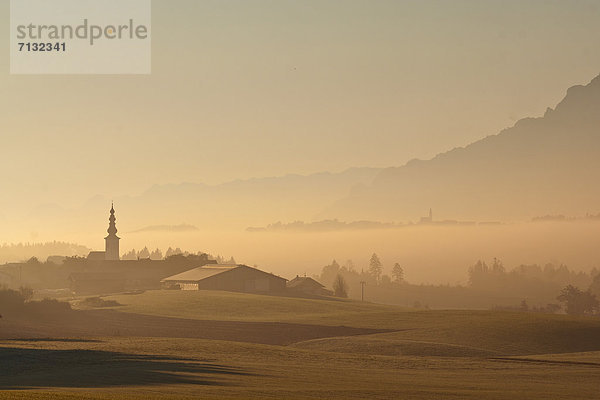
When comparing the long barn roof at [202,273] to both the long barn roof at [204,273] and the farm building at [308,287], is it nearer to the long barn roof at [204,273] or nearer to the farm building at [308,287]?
the long barn roof at [204,273]

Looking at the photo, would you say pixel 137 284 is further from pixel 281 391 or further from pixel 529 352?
pixel 281 391

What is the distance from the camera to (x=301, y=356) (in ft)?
210

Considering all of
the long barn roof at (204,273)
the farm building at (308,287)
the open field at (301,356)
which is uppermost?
the long barn roof at (204,273)

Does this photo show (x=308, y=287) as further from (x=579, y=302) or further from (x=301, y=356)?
(x=301, y=356)

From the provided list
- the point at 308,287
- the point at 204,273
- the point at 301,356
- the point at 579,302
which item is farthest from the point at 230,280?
the point at 301,356

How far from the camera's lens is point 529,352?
75125mm

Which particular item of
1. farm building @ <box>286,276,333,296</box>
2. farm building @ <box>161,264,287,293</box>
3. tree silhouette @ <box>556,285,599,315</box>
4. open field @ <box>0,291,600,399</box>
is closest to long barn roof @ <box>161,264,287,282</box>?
farm building @ <box>161,264,287,293</box>

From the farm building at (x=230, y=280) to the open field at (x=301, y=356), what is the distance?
125 feet

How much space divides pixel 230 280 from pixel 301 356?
92.5 m

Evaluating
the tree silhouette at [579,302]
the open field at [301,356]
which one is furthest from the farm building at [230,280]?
the tree silhouette at [579,302]

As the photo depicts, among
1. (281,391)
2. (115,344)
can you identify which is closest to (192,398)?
(281,391)

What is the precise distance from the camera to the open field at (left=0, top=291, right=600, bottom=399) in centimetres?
4481

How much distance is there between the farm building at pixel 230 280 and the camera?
155 meters

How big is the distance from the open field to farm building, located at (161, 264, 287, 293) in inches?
1499
